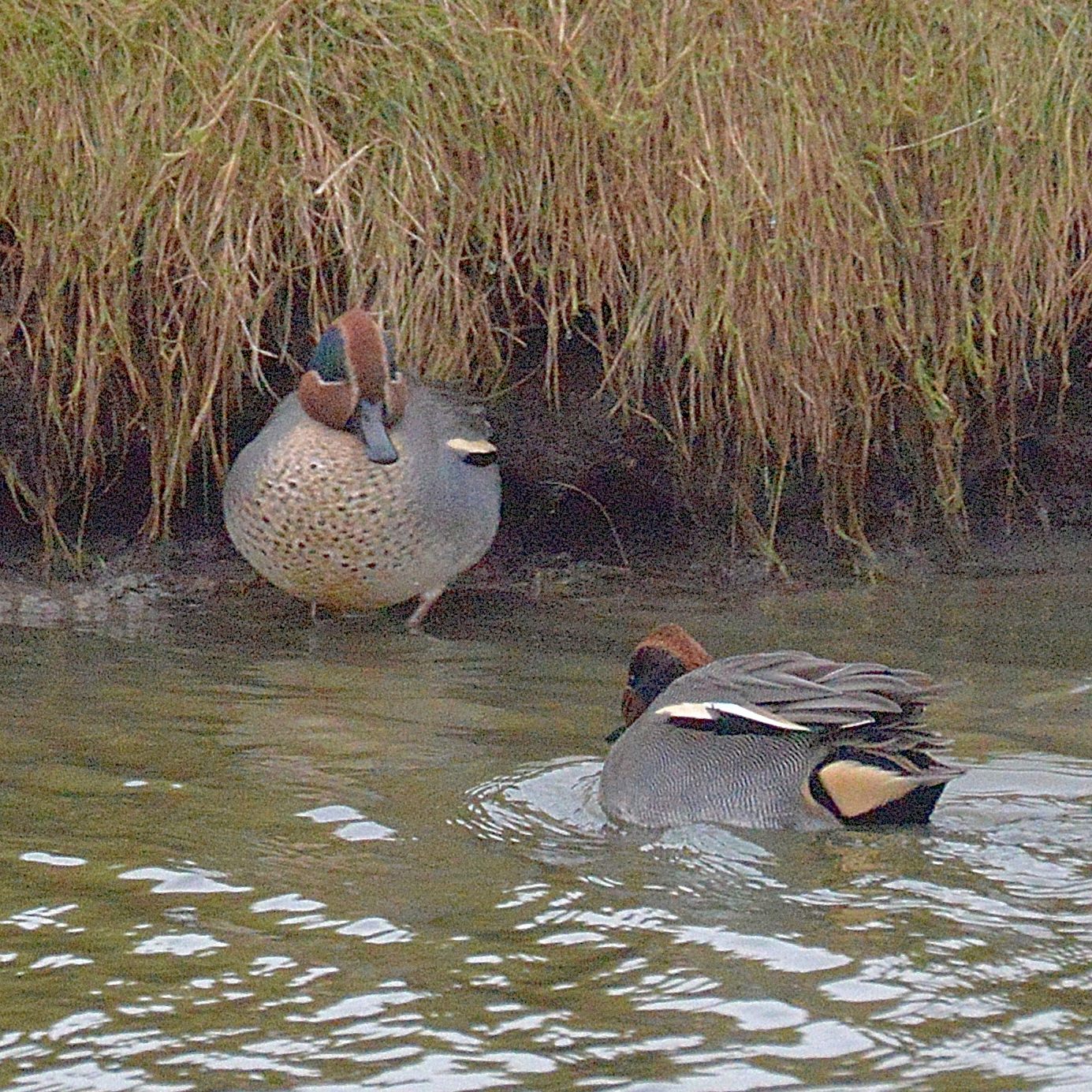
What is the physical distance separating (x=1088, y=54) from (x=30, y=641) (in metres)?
2.85

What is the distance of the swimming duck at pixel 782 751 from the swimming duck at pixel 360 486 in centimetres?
138

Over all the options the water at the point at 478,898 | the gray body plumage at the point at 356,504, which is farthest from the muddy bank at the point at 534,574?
the water at the point at 478,898

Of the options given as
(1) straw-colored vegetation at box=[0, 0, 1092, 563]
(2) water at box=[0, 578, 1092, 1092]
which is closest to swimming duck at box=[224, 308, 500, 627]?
(1) straw-colored vegetation at box=[0, 0, 1092, 563]

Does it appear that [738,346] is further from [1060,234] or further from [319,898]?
[319,898]

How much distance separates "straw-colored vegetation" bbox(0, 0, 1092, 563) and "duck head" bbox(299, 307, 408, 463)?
0.43 feet

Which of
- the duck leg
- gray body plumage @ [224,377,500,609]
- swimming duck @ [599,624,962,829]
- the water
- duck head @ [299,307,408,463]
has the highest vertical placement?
duck head @ [299,307,408,463]

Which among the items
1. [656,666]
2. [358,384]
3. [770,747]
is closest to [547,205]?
[358,384]

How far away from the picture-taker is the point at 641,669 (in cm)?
402

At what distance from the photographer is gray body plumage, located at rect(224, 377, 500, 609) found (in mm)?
4926

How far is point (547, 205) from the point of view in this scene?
5.02 metres

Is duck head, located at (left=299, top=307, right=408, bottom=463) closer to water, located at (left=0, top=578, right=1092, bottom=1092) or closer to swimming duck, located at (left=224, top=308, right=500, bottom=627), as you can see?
swimming duck, located at (left=224, top=308, right=500, bottom=627)

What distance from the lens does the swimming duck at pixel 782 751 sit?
3.49 meters

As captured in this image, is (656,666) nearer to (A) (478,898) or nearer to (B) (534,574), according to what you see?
(A) (478,898)

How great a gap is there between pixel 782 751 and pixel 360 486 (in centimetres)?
168
